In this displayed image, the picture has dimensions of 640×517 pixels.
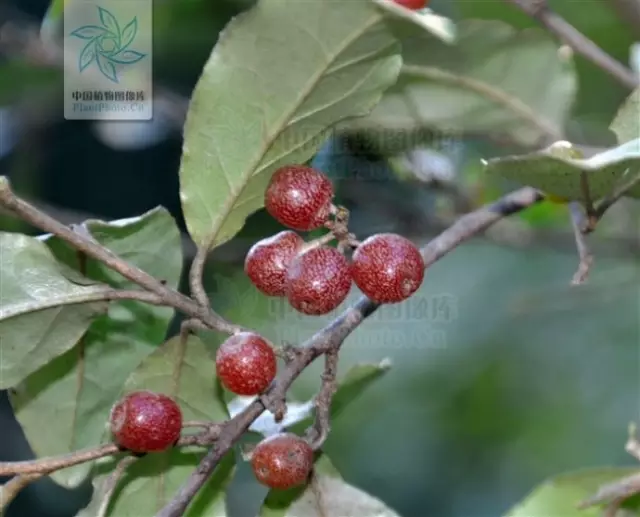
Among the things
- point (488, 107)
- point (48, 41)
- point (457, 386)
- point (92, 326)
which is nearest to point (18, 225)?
point (48, 41)

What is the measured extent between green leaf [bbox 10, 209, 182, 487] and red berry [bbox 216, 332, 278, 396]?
167 mm

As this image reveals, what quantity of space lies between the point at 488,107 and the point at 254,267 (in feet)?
1.91

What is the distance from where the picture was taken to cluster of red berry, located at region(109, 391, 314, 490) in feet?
2.11

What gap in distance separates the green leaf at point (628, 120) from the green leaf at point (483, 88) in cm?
29

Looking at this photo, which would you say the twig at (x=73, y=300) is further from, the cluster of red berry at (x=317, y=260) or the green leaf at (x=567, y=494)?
the green leaf at (x=567, y=494)

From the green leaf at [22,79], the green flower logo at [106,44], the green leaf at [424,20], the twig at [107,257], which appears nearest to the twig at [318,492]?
the twig at [107,257]

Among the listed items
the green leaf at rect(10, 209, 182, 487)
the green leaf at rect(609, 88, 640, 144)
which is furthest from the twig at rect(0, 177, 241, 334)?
the green leaf at rect(609, 88, 640, 144)

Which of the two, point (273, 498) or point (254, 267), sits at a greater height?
point (254, 267)

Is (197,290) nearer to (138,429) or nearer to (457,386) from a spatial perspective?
(138,429)

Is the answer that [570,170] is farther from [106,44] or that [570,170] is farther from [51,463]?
[106,44]

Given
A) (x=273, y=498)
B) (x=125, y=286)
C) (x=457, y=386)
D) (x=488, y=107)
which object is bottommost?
(x=457, y=386)

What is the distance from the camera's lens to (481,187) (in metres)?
1.59

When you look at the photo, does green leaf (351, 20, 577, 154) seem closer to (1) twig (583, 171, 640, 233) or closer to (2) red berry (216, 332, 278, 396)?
(1) twig (583, 171, 640, 233)

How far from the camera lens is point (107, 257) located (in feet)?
2.16
